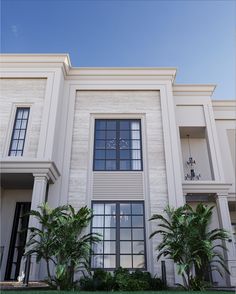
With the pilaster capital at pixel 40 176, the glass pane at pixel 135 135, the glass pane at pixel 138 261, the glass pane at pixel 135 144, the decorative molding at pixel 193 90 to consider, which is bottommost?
the glass pane at pixel 138 261

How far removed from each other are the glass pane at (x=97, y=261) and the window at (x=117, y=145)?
3444mm

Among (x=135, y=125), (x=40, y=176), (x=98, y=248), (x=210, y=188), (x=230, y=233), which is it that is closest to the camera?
(x=40, y=176)

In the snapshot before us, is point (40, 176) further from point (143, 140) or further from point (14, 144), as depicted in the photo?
point (143, 140)

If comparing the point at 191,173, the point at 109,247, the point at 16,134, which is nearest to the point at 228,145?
the point at 191,173

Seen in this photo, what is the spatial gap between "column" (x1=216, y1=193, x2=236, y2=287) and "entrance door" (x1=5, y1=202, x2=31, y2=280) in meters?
7.72

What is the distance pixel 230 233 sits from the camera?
31.6ft

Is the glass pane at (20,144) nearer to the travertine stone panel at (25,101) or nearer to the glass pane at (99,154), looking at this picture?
the travertine stone panel at (25,101)

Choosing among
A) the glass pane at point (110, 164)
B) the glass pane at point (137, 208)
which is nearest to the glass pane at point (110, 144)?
the glass pane at point (110, 164)

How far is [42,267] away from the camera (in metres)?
9.27

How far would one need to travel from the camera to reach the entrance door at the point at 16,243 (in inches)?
397

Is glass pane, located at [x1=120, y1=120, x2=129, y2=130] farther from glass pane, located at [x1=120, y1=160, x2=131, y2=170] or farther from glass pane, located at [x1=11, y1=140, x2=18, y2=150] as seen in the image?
glass pane, located at [x1=11, y1=140, x2=18, y2=150]

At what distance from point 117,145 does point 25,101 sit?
446cm

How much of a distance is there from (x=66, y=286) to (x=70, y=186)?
4141 mm

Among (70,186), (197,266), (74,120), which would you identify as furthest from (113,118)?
(197,266)
